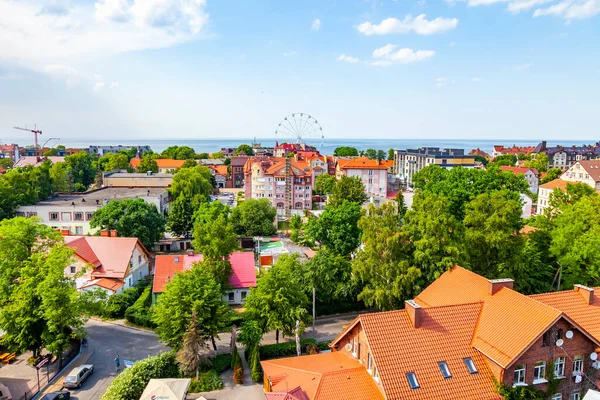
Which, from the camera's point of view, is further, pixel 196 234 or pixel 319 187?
pixel 319 187

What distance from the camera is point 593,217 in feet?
127

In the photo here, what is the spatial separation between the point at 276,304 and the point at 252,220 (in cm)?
3507

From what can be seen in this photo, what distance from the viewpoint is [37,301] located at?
31.3 m

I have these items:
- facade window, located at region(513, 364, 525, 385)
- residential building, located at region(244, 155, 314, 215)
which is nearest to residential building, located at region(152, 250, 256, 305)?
facade window, located at region(513, 364, 525, 385)

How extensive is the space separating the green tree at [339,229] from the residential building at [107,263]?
19412 mm

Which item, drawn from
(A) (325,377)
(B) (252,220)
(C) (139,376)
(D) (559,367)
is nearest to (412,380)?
(A) (325,377)

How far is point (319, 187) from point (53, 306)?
81399 millimetres

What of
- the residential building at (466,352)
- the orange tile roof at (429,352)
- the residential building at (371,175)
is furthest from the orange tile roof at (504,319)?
the residential building at (371,175)

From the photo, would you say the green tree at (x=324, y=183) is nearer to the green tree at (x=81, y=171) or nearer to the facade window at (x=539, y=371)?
the green tree at (x=81, y=171)

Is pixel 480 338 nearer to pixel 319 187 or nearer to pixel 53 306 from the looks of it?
pixel 53 306

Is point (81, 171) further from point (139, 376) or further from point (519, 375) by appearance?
point (519, 375)

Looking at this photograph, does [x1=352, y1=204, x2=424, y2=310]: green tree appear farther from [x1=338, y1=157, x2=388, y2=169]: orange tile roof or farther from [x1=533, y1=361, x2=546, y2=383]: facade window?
[x1=338, y1=157, x2=388, y2=169]: orange tile roof

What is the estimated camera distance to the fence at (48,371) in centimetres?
2831

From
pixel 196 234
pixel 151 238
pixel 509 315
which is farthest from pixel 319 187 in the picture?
pixel 509 315
